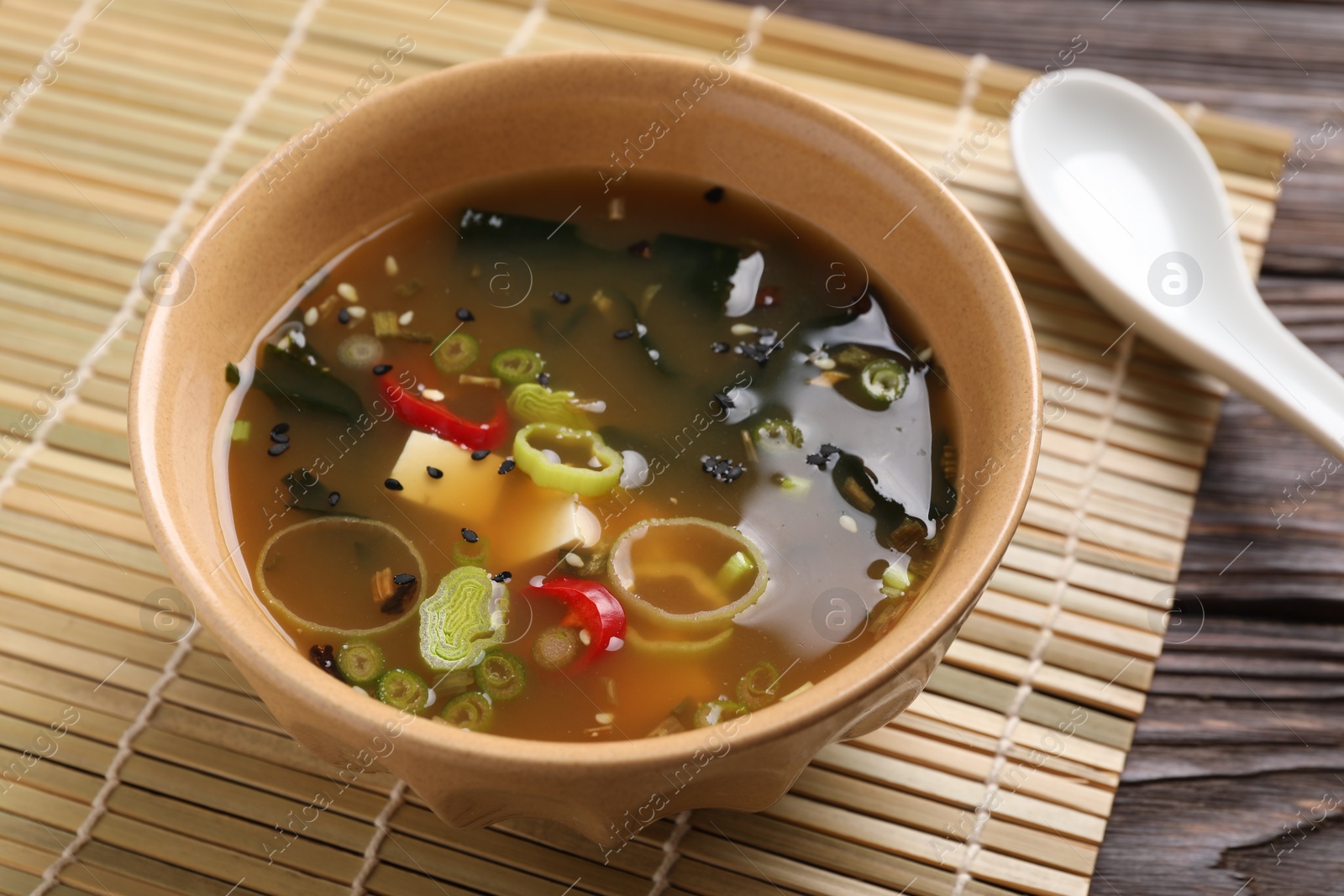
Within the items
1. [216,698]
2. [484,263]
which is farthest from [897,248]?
[216,698]

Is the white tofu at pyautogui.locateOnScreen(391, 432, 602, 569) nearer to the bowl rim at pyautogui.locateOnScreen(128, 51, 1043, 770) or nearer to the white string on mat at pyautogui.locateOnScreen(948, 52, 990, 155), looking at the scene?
the bowl rim at pyautogui.locateOnScreen(128, 51, 1043, 770)

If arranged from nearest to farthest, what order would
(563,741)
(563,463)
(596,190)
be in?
(563,741) < (563,463) < (596,190)

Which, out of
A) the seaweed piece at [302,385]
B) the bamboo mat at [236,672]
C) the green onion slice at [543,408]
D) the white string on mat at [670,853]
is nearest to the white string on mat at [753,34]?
the bamboo mat at [236,672]

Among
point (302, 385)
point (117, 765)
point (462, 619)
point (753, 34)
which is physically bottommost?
point (117, 765)

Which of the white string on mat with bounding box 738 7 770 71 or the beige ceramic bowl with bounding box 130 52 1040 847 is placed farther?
the white string on mat with bounding box 738 7 770 71

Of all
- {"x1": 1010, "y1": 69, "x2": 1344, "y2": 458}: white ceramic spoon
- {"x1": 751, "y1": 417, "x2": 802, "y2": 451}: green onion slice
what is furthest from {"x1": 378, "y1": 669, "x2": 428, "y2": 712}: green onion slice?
{"x1": 1010, "y1": 69, "x2": 1344, "y2": 458}: white ceramic spoon

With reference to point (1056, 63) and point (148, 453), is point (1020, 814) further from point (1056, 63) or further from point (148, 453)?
point (1056, 63)

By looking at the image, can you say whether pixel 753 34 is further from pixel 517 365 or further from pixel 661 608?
pixel 661 608

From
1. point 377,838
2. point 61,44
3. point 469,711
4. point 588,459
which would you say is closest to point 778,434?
point 588,459
